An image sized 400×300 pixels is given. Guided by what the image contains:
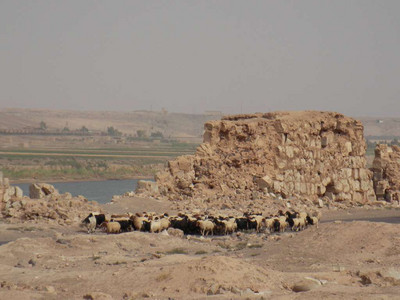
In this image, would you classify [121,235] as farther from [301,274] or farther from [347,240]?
[301,274]

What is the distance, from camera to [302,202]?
2758cm

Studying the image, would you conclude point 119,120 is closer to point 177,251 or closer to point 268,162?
point 268,162

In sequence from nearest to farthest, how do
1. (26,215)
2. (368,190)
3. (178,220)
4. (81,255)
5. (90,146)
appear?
(81,255)
(178,220)
(26,215)
(368,190)
(90,146)

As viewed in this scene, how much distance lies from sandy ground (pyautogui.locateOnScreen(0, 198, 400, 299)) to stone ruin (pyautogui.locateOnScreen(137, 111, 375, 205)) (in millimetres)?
6999

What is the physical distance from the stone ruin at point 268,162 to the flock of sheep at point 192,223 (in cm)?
559

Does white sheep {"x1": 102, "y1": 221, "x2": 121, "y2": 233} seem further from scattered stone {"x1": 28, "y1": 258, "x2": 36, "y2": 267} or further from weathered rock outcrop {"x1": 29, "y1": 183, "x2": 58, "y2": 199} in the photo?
weathered rock outcrop {"x1": 29, "y1": 183, "x2": 58, "y2": 199}

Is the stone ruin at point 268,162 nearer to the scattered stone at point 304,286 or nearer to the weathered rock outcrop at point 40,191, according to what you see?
the weathered rock outcrop at point 40,191

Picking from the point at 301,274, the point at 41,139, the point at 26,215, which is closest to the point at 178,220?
the point at 26,215

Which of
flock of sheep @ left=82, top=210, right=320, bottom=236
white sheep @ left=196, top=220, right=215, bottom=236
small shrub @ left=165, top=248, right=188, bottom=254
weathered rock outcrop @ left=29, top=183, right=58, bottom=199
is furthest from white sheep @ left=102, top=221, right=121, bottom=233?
weathered rock outcrop @ left=29, top=183, right=58, bottom=199

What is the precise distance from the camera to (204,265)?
1172 cm

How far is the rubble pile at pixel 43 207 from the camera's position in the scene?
2178cm

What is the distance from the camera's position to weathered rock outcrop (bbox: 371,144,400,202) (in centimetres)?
3167

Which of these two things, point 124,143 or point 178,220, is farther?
point 124,143

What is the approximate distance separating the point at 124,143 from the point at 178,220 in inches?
3573
